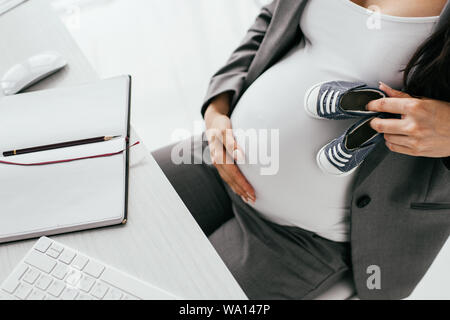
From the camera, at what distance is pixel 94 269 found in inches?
17.9

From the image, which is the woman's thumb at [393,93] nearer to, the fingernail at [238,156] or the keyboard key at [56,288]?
the fingernail at [238,156]

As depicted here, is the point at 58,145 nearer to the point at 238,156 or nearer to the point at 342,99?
the point at 238,156

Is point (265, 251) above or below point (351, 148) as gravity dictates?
below

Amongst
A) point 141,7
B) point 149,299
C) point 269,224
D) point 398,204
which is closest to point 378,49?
point 398,204

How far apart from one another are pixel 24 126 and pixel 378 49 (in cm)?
58

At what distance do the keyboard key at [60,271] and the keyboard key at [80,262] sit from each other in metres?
0.01

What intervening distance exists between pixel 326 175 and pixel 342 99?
0.14 metres

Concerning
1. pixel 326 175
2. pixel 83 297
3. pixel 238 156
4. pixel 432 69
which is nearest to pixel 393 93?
pixel 432 69

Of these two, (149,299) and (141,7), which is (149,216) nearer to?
(149,299)

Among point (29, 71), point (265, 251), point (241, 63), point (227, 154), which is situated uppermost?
point (29, 71)

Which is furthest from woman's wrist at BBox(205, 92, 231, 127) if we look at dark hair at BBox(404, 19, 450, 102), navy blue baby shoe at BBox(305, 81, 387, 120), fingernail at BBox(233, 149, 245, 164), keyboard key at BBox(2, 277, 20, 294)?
keyboard key at BBox(2, 277, 20, 294)

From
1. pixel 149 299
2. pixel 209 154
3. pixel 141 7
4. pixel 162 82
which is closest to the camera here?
pixel 149 299
